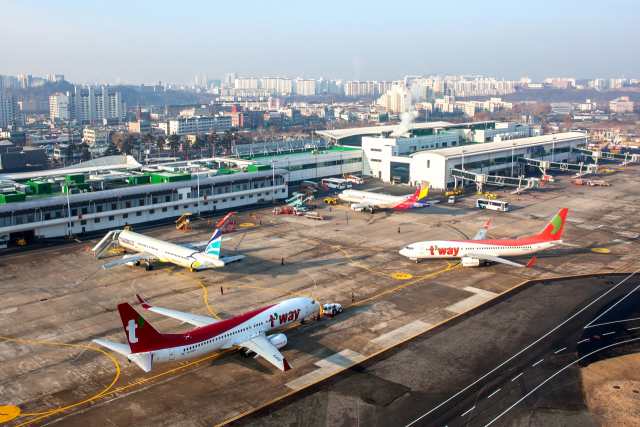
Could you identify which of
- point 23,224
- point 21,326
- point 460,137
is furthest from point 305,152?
point 21,326

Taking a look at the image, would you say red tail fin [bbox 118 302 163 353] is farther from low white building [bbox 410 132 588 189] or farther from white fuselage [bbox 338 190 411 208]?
low white building [bbox 410 132 588 189]

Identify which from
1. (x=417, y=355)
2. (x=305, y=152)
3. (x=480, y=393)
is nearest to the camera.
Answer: (x=480, y=393)

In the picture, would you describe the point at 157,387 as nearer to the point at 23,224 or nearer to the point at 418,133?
the point at 23,224

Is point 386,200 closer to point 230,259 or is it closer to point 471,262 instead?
point 471,262

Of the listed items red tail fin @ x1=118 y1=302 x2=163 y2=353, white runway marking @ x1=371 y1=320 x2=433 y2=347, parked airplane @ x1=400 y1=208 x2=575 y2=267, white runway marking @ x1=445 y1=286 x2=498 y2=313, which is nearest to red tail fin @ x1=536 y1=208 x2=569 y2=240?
parked airplane @ x1=400 y1=208 x2=575 y2=267

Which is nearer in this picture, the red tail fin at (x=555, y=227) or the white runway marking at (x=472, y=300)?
the white runway marking at (x=472, y=300)

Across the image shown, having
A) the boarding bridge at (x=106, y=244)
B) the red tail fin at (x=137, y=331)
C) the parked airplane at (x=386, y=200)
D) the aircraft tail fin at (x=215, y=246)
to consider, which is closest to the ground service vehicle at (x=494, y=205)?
the parked airplane at (x=386, y=200)

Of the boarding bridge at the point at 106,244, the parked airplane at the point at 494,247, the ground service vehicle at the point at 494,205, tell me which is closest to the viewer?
the parked airplane at the point at 494,247

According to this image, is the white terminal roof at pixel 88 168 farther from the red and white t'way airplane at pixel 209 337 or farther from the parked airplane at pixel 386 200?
the red and white t'way airplane at pixel 209 337
